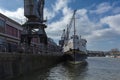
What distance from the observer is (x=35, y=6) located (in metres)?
42.7

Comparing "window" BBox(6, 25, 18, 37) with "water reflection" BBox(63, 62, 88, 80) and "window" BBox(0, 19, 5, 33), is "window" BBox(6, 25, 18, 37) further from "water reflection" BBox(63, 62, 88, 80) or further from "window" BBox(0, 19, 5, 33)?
"water reflection" BBox(63, 62, 88, 80)

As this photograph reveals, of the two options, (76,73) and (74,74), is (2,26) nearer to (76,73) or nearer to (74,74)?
(76,73)

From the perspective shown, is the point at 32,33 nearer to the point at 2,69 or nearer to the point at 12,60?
the point at 12,60

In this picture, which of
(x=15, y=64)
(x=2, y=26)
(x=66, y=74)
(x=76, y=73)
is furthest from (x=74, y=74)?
(x=2, y=26)

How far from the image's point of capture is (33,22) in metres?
43.3

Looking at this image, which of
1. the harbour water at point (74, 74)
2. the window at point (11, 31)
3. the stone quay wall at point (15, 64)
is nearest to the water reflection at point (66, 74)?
the harbour water at point (74, 74)

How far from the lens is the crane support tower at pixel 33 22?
136ft

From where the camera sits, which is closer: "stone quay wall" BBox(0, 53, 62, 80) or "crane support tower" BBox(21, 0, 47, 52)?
"stone quay wall" BBox(0, 53, 62, 80)

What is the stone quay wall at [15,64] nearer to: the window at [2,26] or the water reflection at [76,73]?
the water reflection at [76,73]

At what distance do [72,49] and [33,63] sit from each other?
81.5ft

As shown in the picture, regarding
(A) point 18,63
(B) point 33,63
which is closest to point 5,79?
(A) point 18,63

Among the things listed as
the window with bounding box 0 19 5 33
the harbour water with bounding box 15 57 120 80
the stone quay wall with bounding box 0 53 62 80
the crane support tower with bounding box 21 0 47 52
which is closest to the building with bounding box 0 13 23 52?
the window with bounding box 0 19 5 33

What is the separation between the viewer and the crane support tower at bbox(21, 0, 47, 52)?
41531mm

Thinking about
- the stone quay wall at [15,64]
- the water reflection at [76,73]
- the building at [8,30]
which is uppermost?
the building at [8,30]
